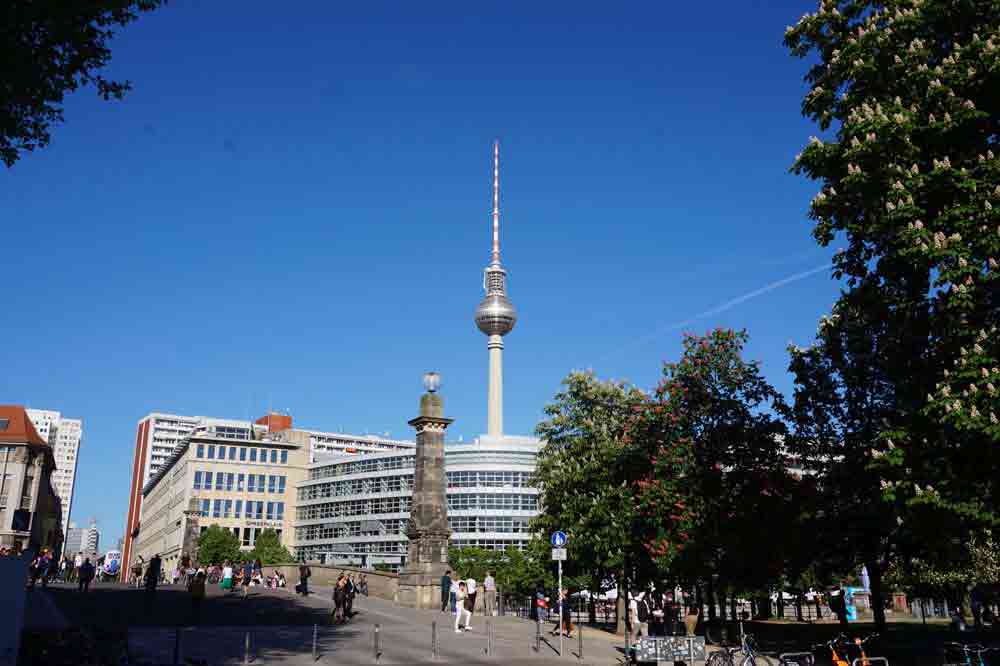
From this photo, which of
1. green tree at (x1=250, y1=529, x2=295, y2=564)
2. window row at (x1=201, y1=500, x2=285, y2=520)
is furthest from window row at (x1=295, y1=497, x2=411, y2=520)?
green tree at (x1=250, y1=529, x2=295, y2=564)

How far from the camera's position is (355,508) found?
5133 inches

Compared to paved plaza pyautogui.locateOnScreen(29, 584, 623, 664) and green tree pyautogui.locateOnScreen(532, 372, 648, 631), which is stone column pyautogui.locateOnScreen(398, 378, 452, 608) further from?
green tree pyautogui.locateOnScreen(532, 372, 648, 631)

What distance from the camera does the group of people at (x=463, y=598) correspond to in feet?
88.6

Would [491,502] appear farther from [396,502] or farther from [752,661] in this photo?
[752,661]

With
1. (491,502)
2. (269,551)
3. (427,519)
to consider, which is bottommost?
(269,551)

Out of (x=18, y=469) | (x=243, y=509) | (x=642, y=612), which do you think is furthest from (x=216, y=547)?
(x=642, y=612)

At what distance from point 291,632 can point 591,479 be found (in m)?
13.8

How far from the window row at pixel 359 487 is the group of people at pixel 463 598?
87.1m

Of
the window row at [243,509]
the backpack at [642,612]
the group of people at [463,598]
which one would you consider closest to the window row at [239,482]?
the window row at [243,509]

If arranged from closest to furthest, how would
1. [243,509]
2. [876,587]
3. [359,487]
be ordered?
[876,587], [359,487], [243,509]

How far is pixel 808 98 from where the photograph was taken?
21.9m

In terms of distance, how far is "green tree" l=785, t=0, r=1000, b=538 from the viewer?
16.6 meters

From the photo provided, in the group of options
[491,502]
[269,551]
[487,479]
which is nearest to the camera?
[269,551]

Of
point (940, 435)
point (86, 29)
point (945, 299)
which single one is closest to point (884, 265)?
point (945, 299)
